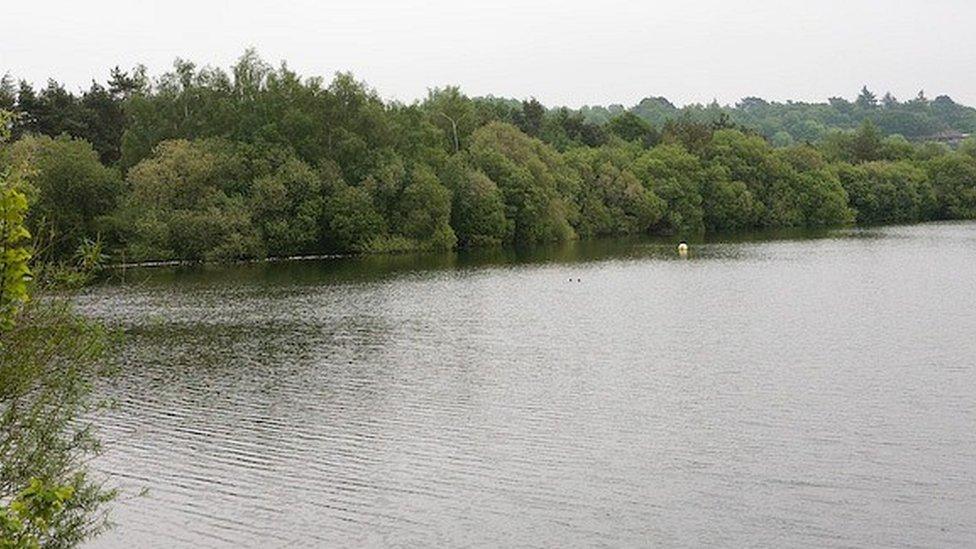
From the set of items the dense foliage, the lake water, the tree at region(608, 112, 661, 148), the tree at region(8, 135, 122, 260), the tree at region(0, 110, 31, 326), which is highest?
the tree at region(608, 112, 661, 148)

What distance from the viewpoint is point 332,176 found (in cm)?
9588

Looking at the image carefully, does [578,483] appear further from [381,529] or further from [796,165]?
[796,165]

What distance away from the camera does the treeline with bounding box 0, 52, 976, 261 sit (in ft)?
287

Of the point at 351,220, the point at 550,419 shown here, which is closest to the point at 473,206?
the point at 351,220

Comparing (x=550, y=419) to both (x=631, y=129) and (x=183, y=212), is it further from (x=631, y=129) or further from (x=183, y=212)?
(x=631, y=129)

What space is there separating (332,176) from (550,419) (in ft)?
224

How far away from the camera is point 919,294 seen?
57.2 m

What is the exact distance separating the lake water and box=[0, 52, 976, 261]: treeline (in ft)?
87.7

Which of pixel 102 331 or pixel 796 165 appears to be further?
pixel 796 165

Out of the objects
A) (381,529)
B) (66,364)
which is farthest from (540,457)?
(66,364)

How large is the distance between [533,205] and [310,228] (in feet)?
84.4

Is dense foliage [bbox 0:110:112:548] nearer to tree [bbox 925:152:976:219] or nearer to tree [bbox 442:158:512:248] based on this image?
tree [bbox 442:158:512:248]

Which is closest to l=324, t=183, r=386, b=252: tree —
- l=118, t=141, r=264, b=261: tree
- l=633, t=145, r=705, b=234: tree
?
l=118, t=141, r=264, b=261: tree

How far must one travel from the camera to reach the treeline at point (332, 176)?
87.4 metres
